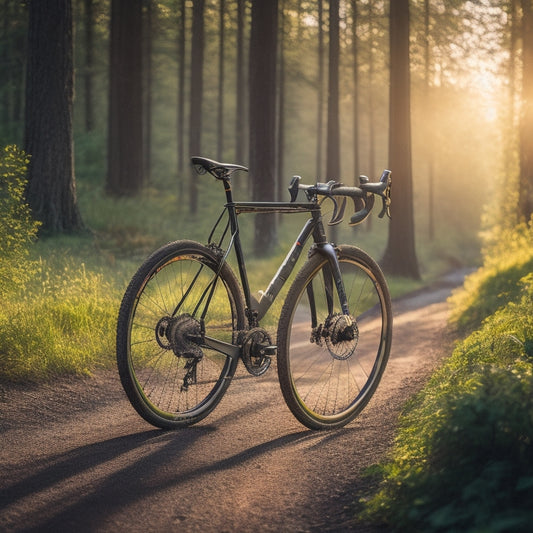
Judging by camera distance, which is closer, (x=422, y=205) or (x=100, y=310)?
(x=100, y=310)

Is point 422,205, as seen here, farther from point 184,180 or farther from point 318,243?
point 318,243

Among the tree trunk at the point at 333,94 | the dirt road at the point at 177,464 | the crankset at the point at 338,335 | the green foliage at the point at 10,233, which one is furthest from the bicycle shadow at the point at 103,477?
the tree trunk at the point at 333,94

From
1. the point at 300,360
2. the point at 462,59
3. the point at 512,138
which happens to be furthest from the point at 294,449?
the point at 462,59

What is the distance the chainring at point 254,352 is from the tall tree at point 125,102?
15.5m

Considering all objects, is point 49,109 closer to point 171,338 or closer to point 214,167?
point 214,167

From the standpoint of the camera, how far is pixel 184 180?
2948 cm

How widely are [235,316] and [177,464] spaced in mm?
1294

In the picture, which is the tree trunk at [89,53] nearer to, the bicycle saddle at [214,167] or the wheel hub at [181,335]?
the bicycle saddle at [214,167]

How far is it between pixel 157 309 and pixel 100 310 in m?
3.06

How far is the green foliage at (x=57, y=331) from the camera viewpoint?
19.5 feet

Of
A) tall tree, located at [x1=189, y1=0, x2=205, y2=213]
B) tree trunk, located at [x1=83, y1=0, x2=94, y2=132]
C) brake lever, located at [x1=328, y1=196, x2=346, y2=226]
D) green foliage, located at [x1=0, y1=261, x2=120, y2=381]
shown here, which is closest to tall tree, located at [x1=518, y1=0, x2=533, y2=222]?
tall tree, located at [x1=189, y1=0, x2=205, y2=213]

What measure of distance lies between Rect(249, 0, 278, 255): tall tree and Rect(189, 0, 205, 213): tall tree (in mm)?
9029

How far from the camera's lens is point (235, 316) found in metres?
4.97

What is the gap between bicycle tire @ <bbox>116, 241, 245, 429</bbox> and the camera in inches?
169
